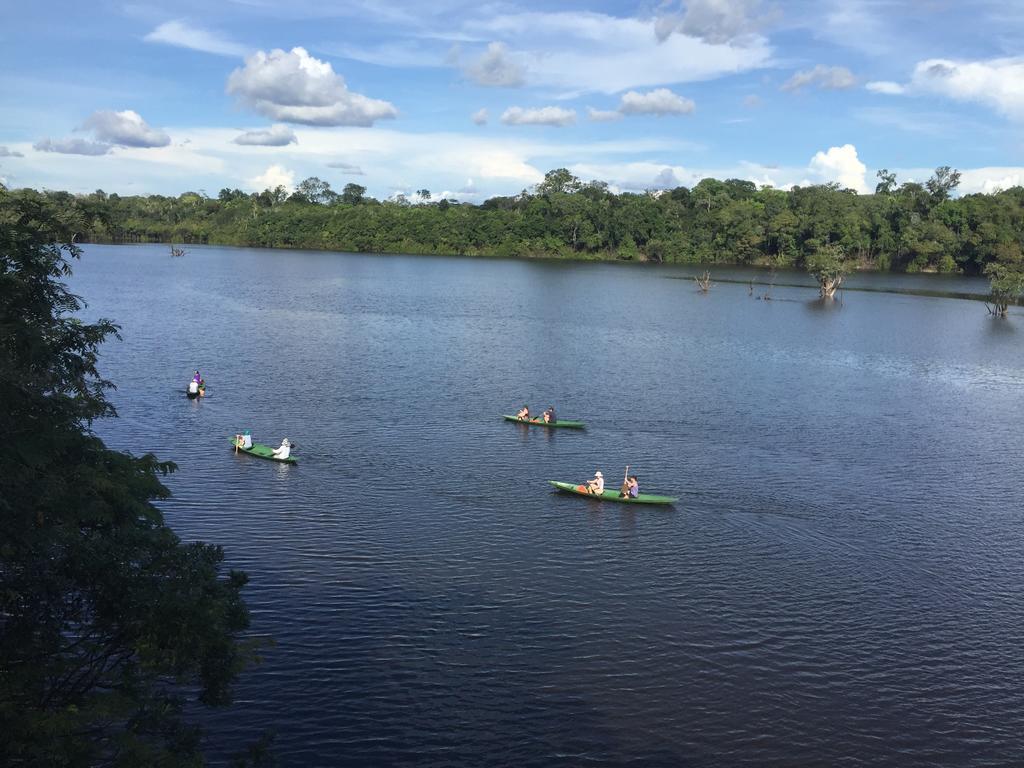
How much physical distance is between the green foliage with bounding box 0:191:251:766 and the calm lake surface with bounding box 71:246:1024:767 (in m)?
6.73

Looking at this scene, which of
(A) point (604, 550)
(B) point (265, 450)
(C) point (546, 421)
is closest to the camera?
(A) point (604, 550)

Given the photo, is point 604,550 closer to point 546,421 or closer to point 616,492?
point 616,492

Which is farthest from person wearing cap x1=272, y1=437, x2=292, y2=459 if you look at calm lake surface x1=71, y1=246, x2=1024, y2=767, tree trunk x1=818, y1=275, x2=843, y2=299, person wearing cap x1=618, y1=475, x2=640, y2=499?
tree trunk x1=818, y1=275, x2=843, y2=299

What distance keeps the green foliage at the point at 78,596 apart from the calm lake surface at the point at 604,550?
6.73m

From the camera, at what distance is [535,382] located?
2717 inches

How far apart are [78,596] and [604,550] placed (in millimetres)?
23407

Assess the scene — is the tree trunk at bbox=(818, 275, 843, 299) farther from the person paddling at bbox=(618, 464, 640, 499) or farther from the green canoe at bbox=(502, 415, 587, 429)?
the person paddling at bbox=(618, 464, 640, 499)

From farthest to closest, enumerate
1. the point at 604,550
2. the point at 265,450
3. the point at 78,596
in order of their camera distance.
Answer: the point at 265,450 < the point at 604,550 < the point at 78,596

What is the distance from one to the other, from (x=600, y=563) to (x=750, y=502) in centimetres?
1101

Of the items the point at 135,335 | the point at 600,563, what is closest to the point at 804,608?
the point at 600,563

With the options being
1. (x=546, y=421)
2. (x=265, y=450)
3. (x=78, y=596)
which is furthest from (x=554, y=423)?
(x=78, y=596)

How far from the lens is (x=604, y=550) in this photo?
37.0 meters

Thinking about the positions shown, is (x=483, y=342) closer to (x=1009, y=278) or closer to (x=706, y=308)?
(x=706, y=308)

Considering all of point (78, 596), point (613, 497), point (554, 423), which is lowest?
point (613, 497)
